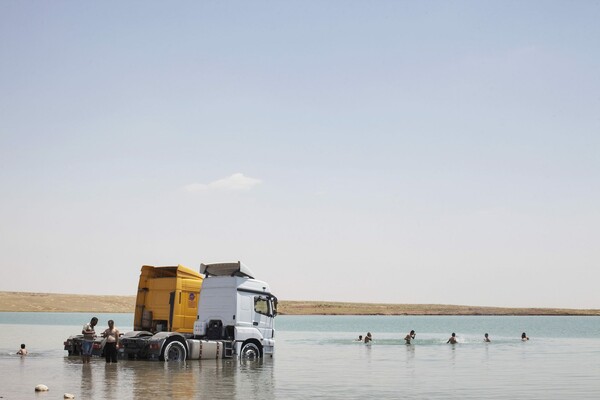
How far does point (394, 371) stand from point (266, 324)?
6.03 metres

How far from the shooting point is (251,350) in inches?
1284

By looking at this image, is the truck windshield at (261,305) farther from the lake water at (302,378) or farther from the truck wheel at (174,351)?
the truck wheel at (174,351)

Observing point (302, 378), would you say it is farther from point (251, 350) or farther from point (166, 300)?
point (166, 300)

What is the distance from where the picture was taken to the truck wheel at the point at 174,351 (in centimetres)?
3011

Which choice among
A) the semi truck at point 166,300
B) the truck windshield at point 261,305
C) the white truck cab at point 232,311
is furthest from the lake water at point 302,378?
the semi truck at point 166,300

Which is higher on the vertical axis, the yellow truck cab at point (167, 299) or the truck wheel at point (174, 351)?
the yellow truck cab at point (167, 299)

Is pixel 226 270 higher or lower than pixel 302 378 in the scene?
higher

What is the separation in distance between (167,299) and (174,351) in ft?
11.9

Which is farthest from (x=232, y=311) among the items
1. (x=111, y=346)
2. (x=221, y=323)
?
(x=111, y=346)

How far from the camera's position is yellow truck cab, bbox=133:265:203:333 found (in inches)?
1314

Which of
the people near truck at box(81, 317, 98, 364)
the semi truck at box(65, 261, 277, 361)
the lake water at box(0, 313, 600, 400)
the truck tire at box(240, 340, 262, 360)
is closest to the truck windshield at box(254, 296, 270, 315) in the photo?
the semi truck at box(65, 261, 277, 361)

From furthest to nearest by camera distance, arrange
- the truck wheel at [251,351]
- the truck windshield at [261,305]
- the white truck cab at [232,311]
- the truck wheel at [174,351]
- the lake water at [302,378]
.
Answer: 1. the truck windshield at [261,305]
2. the truck wheel at [251,351]
3. the white truck cab at [232,311]
4. the truck wheel at [174,351]
5. the lake water at [302,378]

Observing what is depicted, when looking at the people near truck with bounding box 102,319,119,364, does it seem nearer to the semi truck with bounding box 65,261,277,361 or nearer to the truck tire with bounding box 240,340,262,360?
the semi truck with bounding box 65,261,277,361

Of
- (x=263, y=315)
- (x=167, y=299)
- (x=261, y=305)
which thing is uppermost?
(x=167, y=299)
